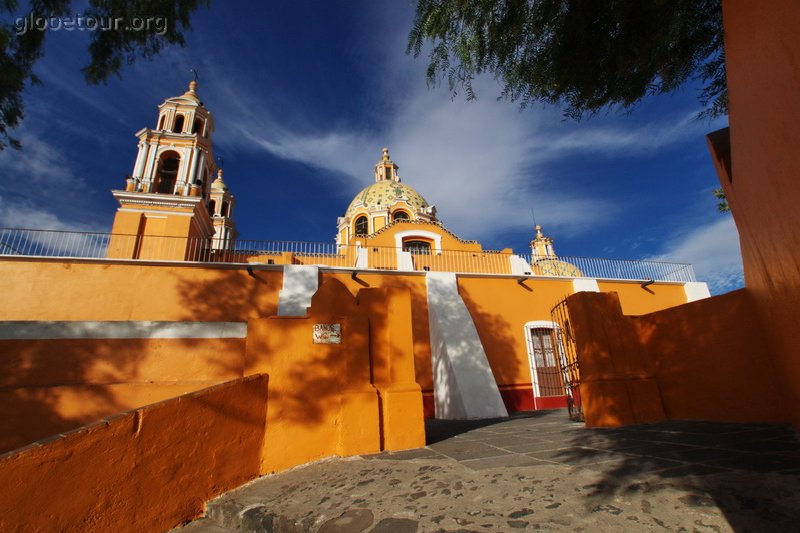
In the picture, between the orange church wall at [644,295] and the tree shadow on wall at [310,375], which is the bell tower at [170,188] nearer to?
the tree shadow on wall at [310,375]

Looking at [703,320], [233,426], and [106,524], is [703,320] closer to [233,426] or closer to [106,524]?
[233,426]

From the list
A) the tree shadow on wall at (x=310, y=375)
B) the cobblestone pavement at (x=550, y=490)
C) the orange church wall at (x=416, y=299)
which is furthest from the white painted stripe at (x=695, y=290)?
the tree shadow on wall at (x=310, y=375)

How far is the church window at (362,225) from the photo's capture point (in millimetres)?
24922

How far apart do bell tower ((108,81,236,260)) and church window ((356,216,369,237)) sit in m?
9.25

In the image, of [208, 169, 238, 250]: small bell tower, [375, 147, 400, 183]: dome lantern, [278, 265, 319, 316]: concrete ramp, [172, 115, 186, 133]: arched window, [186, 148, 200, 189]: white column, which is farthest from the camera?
[375, 147, 400, 183]: dome lantern

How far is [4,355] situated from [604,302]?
38.4 ft

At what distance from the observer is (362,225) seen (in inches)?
998

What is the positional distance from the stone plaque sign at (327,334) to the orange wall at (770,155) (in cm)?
361

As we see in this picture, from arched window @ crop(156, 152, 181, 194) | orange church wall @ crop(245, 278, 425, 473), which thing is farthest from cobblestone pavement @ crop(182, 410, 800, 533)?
arched window @ crop(156, 152, 181, 194)

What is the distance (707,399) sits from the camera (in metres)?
4.54

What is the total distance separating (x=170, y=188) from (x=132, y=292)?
9.79 metres

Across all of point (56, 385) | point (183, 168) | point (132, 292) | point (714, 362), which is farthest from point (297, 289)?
point (183, 168)

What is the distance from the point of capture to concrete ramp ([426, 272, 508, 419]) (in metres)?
8.60

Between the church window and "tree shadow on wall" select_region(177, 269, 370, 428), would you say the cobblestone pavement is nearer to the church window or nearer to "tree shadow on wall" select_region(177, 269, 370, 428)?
"tree shadow on wall" select_region(177, 269, 370, 428)
